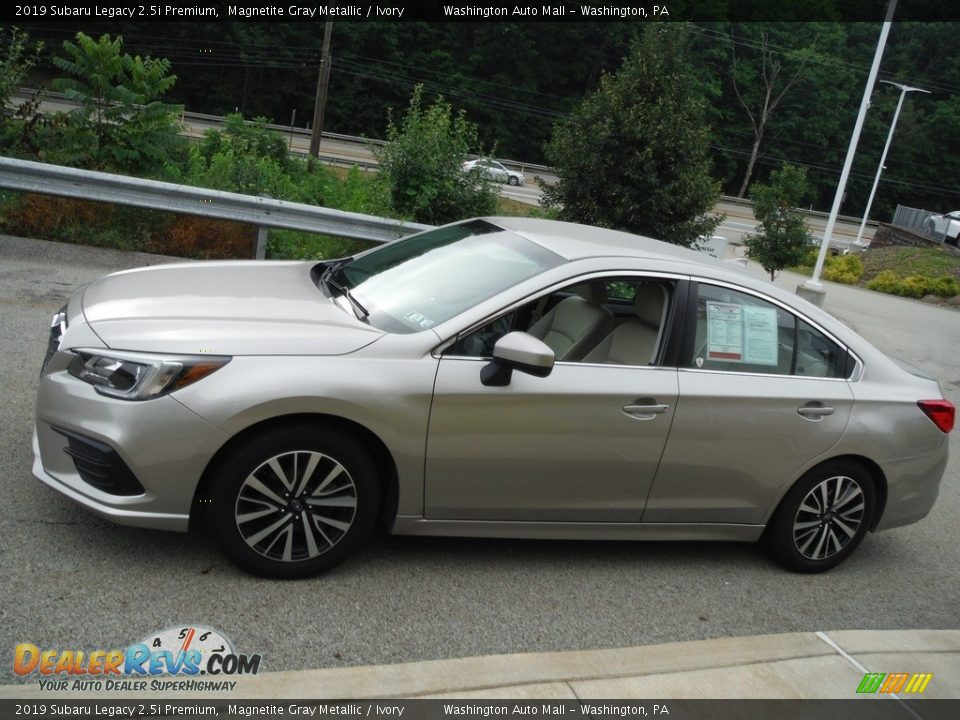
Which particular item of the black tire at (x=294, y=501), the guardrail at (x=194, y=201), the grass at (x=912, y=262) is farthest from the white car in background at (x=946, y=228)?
the black tire at (x=294, y=501)

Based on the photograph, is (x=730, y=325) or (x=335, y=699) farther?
(x=730, y=325)

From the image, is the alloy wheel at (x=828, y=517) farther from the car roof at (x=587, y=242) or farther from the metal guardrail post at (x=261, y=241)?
the metal guardrail post at (x=261, y=241)

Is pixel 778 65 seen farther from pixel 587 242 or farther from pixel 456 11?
pixel 587 242

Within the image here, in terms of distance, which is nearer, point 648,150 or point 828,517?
point 828,517

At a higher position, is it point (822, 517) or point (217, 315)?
point (217, 315)

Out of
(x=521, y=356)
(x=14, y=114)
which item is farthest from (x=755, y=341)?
(x=14, y=114)

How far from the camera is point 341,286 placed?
5137 mm

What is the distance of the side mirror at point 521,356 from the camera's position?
4156 mm

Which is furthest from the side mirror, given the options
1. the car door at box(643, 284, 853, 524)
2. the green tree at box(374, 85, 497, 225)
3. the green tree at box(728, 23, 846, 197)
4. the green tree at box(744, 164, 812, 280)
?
the green tree at box(728, 23, 846, 197)

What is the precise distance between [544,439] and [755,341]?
4.51 ft

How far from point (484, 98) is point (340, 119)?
33.0 ft

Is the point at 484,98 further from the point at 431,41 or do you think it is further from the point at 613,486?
the point at 613,486

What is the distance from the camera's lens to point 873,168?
79500mm

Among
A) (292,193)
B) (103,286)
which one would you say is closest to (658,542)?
(103,286)
